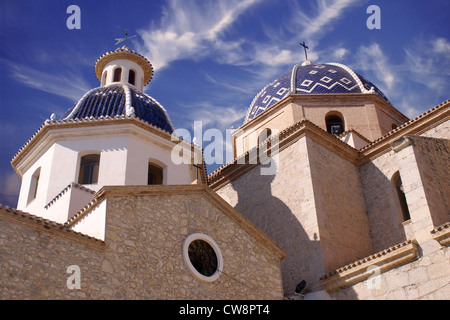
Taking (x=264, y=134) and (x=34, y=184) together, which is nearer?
(x=34, y=184)

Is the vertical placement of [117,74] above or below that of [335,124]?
above

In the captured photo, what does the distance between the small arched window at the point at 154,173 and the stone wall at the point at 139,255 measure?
2.79 metres

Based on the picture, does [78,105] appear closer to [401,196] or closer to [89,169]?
[89,169]

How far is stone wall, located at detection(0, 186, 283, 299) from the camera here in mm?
7047

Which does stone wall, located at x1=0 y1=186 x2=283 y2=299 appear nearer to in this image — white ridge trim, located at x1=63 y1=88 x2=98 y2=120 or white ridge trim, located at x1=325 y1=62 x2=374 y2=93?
white ridge trim, located at x1=63 y1=88 x2=98 y2=120

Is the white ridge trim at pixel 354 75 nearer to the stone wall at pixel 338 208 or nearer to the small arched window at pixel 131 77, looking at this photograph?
the stone wall at pixel 338 208

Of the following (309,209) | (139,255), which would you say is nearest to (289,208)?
(309,209)

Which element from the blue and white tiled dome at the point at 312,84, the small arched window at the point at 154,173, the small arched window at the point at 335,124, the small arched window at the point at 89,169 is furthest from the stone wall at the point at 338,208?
the small arched window at the point at 89,169

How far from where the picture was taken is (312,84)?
57.7 feet

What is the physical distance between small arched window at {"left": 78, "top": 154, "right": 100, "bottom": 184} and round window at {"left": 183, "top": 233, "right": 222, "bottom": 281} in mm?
3537

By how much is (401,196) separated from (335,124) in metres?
4.31

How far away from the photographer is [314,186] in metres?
12.3

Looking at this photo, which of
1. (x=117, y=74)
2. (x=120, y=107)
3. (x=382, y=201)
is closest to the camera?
(x=382, y=201)

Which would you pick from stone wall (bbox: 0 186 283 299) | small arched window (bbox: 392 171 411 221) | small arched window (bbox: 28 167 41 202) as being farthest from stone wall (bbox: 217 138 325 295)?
small arched window (bbox: 28 167 41 202)
